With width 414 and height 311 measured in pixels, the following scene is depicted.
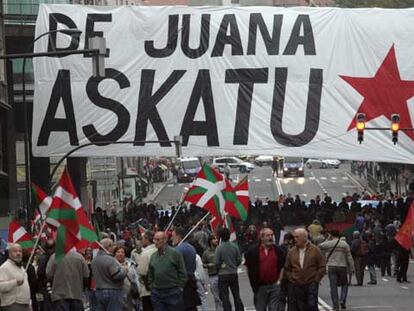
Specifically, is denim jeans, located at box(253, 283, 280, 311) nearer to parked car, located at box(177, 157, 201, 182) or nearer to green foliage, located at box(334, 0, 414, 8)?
green foliage, located at box(334, 0, 414, 8)

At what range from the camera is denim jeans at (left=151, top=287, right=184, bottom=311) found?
759 inches

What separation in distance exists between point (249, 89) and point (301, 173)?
230 ft

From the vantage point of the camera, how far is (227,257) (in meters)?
22.5

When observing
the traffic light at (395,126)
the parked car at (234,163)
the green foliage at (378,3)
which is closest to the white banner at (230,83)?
the traffic light at (395,126)

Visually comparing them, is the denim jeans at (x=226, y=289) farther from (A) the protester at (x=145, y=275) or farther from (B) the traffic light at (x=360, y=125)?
(B) the traffic light at (x=360, y=125)

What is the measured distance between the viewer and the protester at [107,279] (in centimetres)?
1988

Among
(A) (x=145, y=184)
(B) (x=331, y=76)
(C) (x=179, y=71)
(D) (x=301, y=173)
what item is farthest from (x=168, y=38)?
(D) (x=301, y=173)

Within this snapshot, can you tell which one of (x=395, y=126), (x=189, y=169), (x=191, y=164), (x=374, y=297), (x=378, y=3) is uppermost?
(x=378, y=3)

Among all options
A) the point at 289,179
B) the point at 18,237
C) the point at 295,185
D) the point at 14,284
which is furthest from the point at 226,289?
the point at 289,179

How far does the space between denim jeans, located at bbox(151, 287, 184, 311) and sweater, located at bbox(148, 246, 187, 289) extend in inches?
3.4

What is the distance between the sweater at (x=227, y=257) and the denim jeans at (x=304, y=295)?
2837 millimetres

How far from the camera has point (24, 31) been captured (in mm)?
57312

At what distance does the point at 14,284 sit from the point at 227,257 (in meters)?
6.26

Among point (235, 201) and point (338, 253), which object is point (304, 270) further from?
point (235, 201)
